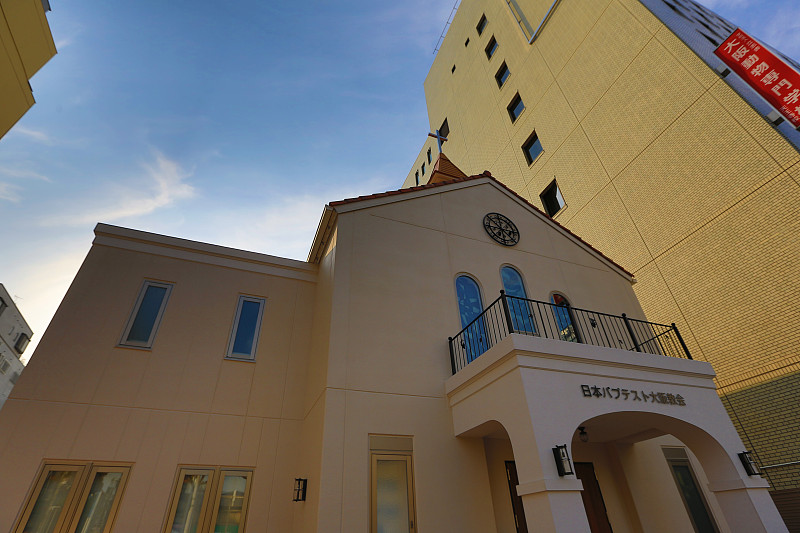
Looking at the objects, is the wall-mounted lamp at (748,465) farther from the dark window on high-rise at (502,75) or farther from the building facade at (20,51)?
the dark window on high-rise at (502,75)

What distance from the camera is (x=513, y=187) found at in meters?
18.8

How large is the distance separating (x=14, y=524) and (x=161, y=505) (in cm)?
187

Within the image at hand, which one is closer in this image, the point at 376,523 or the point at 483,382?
the point at 376,523

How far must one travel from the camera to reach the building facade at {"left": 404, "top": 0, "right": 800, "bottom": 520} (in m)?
9.06

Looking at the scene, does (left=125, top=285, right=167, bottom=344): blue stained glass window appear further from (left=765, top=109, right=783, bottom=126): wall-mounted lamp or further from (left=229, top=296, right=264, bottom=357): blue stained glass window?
(left=765, top=109, right=783, bottom=126): wall-mounted lamp

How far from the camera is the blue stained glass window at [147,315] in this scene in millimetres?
7465

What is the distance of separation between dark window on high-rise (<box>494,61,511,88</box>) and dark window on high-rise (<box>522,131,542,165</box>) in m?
4.68

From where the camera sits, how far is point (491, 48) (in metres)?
22.3

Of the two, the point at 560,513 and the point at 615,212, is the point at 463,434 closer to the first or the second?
the point at 560,513

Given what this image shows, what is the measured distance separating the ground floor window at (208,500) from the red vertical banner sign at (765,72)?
14.4 m

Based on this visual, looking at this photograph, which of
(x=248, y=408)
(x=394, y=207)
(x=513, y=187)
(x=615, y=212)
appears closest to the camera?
(x=248, y=408)

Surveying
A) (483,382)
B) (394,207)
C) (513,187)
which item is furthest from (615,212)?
(483,382)

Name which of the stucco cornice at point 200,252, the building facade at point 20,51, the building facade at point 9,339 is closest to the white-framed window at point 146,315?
the stucco cornice at point 200,252

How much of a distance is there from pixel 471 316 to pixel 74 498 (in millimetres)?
7405
